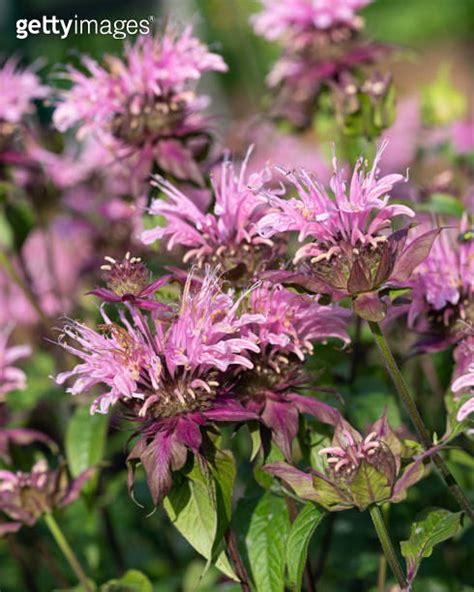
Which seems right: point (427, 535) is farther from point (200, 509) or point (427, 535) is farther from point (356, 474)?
point (200, 509)

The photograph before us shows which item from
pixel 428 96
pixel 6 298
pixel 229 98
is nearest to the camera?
pixel 428 96

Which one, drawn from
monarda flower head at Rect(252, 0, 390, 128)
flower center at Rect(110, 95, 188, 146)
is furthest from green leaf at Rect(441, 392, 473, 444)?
monarda flower head at Rect(252, 0, 390, 128)

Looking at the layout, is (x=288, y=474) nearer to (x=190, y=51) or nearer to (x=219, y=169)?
(x=219, y=169)

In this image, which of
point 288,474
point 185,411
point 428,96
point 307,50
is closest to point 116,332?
point 185,411

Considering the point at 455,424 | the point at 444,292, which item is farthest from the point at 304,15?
the point at 455,424

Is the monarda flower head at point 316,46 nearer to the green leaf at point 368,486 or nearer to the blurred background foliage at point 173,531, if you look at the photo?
the blurred background foliage at point 173,531

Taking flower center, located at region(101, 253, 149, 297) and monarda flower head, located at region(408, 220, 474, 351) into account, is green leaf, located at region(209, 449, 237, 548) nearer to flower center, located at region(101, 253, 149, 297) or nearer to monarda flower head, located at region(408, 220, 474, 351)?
flower center, located at region(101, 253, 149, 297)
